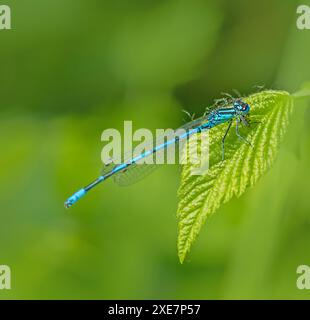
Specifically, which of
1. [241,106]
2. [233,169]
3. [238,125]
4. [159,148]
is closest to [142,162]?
[159,148]

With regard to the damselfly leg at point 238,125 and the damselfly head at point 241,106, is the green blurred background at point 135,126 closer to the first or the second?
the damselfly head at point 241,106

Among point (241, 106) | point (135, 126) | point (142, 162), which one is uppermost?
point (241, 106)

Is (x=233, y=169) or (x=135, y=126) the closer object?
(x=233, y=169)

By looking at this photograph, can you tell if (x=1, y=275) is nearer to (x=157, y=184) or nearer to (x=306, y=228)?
(x=157, y=184)

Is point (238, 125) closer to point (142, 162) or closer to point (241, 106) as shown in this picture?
point (241, 106)

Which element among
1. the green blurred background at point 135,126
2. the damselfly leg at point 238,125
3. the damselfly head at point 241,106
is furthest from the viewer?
the green blurred background at point 135,126

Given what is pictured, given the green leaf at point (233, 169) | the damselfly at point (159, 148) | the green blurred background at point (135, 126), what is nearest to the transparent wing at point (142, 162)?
the damselfly at point (159, 148)
